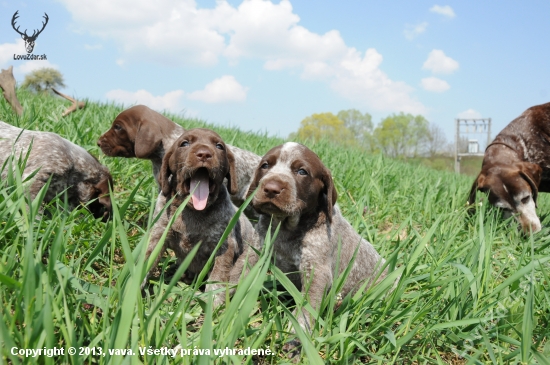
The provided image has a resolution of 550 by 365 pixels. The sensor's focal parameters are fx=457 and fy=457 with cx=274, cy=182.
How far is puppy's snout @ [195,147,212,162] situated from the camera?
3427 mm

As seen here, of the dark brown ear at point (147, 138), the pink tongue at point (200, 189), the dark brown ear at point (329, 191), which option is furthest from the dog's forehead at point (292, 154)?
the dark brown ear at point (147, 138)

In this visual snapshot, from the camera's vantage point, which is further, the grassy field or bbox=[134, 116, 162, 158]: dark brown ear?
bbox=[134, 116, 162, 158]: dark brown ear

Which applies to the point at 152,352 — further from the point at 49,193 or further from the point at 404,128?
the point at 404,128


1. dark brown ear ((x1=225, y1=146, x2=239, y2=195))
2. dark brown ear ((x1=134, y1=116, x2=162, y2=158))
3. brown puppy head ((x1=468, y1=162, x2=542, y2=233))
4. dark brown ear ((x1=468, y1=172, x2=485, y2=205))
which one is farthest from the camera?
dark brown ear ((x1=468, y1=172, x2=485, y2=205))

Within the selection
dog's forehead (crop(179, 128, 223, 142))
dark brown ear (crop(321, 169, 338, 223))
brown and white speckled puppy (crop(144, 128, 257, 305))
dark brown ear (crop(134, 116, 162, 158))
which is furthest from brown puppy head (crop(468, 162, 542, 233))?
dark brown ear (crop(134, 116, 162, 158))

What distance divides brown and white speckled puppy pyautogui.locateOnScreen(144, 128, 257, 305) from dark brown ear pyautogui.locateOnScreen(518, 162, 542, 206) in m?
4.00

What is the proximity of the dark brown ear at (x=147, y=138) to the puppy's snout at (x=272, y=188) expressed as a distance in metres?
2.37

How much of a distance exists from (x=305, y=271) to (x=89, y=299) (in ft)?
4.84

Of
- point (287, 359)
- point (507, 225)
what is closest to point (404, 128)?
point (507, 225)

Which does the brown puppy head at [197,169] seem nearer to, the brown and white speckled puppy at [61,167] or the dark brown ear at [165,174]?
the dark brown ear at [165,174]

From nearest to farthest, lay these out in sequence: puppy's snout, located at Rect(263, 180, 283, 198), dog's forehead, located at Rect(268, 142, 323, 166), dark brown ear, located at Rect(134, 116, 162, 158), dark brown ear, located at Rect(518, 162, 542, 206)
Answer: puppy's snout, located at Rect(263, 180, 283, 198) < dog's forehead, located at Rect(268, 142, 323, 166) < dark brown ear, located at Rect(134, 116, 162, 158) < dark brown ear, located at Rect(518, 162, 542, 206)

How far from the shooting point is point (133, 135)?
5.14 meters

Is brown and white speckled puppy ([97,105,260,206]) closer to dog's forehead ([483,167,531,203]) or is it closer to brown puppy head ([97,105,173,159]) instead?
brown puppy head ([97,105,173,159])

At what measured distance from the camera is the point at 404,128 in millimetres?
64375
